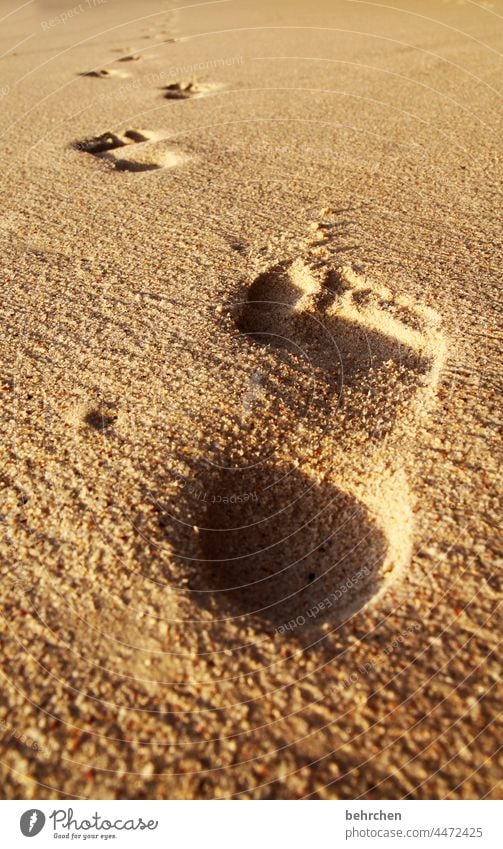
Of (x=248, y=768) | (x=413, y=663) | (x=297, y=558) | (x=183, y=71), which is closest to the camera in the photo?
(x=248, y=768)

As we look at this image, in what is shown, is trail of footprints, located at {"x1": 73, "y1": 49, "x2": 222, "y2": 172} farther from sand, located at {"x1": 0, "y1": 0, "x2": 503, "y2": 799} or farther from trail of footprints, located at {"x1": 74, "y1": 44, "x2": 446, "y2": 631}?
trail of footprints, located at {"x1": 74, "y1": 44, "x2": 446, "y2": 631}

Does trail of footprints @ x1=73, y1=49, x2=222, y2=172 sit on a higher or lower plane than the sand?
higher

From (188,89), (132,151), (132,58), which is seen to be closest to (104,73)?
(132,58)

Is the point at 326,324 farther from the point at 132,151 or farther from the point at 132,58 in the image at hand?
the point at 132,58

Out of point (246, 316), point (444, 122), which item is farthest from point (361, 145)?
point (246, 316)

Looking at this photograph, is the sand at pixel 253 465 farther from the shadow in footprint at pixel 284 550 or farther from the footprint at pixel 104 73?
the footprint at pixel 104 73

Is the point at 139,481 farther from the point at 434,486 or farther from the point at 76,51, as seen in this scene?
the point at 76,51

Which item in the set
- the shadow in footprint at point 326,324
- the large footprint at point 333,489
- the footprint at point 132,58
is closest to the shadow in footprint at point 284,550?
the large footprint at point 333,489

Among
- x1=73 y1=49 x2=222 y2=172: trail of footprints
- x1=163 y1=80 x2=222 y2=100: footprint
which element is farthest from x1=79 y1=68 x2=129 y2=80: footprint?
x1=73 y1=49 x2=222 y2=172: trail of footprints
